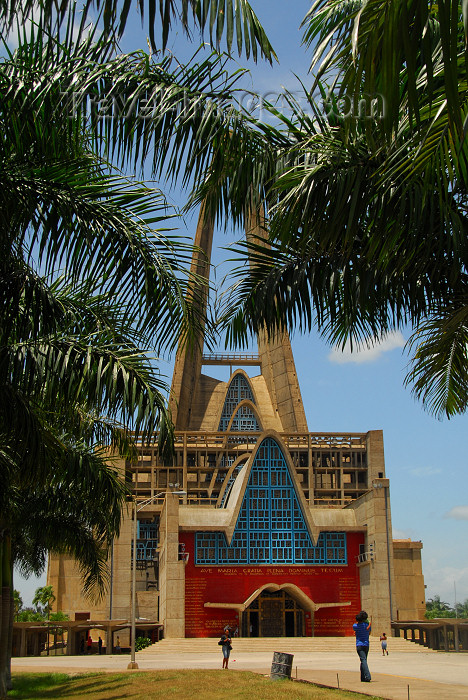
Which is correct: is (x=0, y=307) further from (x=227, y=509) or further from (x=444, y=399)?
(x=227, y=509)

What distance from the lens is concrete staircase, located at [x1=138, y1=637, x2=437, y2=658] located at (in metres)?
46.0

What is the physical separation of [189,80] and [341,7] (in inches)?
55.6

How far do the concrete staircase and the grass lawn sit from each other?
1779 centimetres

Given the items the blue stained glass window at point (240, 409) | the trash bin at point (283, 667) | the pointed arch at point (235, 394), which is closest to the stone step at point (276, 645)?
the trash bin at point (283, 667)

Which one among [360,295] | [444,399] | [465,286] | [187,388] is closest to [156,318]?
[360,295]

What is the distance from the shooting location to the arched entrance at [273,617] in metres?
52.2

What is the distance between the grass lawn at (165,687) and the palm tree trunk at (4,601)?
1667mm

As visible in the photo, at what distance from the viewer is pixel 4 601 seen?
20625 millimetres

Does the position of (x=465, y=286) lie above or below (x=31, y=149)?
below

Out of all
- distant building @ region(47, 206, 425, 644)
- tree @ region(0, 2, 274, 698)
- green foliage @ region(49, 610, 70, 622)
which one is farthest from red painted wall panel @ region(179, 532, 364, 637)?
tree @ region(0, 2, 274, 698)

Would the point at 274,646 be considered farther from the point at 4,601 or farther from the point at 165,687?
the point at 4,601

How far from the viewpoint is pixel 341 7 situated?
6.53 m

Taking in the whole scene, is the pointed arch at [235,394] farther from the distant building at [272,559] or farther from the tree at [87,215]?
the tree at [87,215]

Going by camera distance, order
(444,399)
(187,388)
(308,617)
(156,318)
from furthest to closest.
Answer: (187,388), (308,617), (444,399), (156,318)
